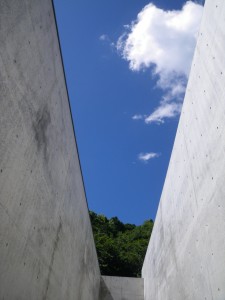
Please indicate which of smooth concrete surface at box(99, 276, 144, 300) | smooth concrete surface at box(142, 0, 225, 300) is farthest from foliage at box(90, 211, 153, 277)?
smooth concrete surface at box(142, 0, 225, 300)

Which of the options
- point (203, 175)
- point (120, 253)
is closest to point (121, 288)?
point (120, 253)

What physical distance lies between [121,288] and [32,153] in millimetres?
9401

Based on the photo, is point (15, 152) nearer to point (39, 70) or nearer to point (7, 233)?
point (7, 233)

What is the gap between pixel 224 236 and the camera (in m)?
2.08

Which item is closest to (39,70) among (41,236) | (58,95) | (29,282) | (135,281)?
(58,95)

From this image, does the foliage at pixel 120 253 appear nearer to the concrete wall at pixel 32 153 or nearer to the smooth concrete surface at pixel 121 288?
the smooth concrete surface at pixel 121 288

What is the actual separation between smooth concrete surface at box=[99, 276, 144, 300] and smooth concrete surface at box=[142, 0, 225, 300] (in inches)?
255

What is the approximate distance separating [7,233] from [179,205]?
269 cm

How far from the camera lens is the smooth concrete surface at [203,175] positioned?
2246mm

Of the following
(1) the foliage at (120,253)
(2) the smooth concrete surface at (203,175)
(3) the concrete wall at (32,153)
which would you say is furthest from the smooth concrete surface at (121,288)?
(3) the concrete wall at (32,153)

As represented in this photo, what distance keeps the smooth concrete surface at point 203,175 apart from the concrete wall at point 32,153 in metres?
1.55

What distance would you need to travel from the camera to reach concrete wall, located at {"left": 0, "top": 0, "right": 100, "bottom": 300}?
5.59ft

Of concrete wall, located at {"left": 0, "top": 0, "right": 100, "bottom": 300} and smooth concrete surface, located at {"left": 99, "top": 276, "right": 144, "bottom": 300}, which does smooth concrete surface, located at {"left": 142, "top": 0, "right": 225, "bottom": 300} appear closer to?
concrete wall, located at {"left": 0, "top": 0, "right": 100, "bottom": 300}

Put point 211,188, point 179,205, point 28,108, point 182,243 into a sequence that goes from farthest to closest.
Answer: point 179,205 → point 182,243 → point 211,188 → point 28,108
